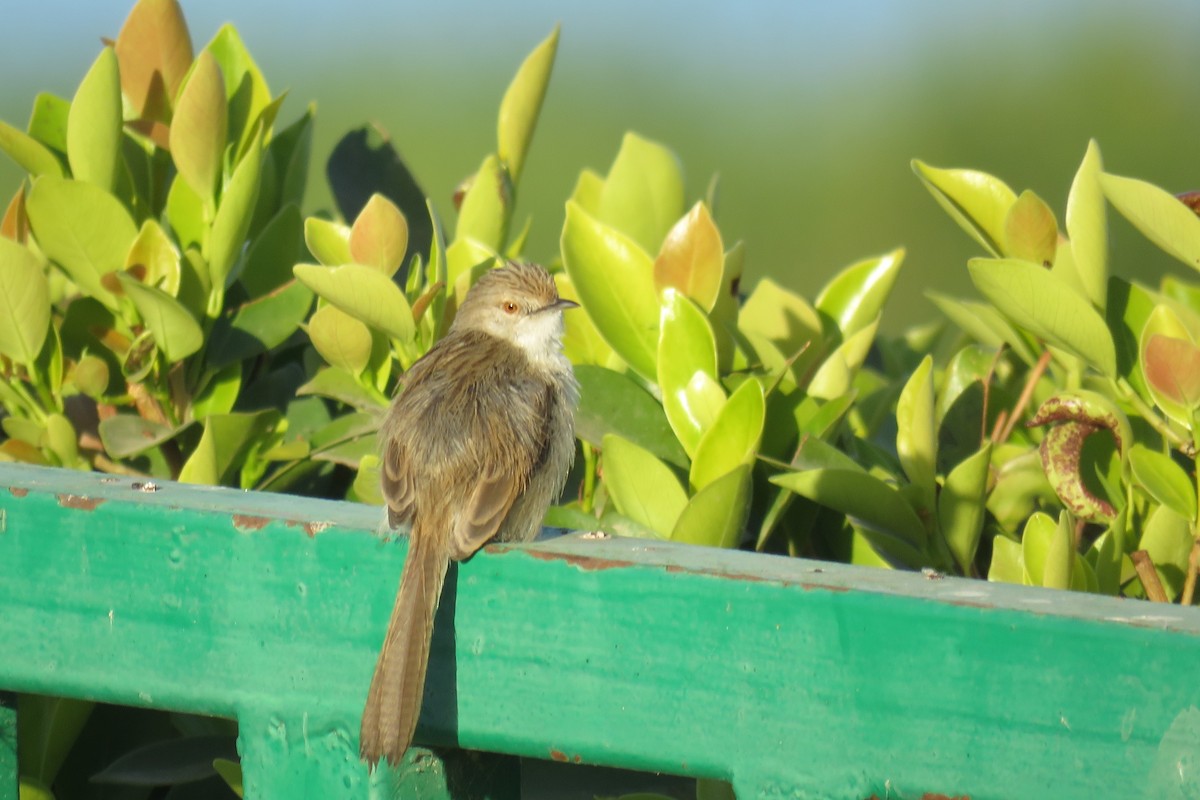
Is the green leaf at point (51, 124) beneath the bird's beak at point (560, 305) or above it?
above

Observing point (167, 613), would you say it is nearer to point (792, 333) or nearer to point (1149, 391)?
point (792, 333)

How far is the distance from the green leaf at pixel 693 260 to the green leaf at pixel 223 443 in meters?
0.90

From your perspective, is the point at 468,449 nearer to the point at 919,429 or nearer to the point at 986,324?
the point at 919,429

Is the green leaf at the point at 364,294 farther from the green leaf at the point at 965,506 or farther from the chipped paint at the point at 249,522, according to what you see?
the green leaf at the point at 965,506

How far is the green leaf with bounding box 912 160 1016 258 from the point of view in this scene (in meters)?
2.86

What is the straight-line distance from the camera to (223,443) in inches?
119

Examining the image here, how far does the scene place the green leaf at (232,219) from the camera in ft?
9.89

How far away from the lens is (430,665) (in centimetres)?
234

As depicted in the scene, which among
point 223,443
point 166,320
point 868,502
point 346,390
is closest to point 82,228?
point 166,320

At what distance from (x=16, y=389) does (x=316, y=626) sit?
1.25 meters

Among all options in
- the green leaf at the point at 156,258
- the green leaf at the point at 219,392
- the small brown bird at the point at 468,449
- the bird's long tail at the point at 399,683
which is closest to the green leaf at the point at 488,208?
the small brown bird at the point at 468,449

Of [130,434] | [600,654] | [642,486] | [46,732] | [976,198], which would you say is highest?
[976,198]

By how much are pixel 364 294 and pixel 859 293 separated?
1.15 meters

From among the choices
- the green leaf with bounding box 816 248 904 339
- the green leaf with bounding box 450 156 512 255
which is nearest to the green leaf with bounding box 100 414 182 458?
the green leaf with bounding box 450 156 512 255
